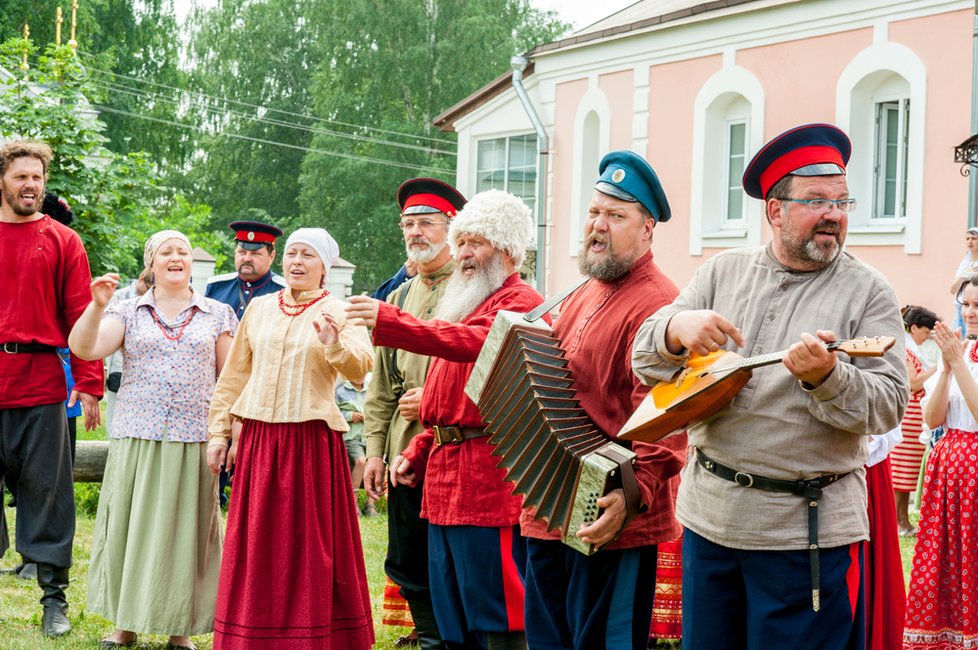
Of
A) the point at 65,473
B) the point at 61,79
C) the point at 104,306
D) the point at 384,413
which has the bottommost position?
the point at 65,473

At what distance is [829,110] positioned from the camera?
17281 millimetres

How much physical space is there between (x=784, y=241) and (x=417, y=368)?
2781mm

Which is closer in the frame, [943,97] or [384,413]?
[384,413]

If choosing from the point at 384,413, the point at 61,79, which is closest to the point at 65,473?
the point at 384,413

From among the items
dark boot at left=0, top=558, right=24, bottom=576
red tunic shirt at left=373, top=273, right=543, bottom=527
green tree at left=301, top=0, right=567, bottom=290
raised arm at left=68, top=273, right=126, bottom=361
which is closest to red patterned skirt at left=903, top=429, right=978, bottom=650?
red tunic shirt at left=373, top=273, right=543, bottom=527

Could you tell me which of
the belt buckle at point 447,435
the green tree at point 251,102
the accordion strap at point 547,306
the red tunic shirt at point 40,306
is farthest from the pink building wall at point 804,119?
the green tree at point 251,102

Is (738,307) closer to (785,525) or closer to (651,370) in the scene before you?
(651,370)

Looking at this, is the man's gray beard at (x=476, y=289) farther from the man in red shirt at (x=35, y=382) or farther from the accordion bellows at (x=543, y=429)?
the man in red shirt at (x=35, y=382)

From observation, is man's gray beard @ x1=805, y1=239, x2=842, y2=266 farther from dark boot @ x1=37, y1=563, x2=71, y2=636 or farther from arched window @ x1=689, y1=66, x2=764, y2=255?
arched window @ x1=689, y1=66, x2=764, y2=255

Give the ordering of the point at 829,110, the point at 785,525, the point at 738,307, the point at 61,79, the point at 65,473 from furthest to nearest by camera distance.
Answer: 1. the point at 829,110
2. the point at 61,79
3. the point at 65,473
4. the point at 738,307
5. the point at 785,525

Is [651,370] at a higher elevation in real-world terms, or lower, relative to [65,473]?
higher

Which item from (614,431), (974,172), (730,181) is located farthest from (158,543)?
(730,181)

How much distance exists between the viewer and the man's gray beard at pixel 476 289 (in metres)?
5.24

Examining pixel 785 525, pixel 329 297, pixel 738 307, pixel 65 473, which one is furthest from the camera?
pixel 65 473
